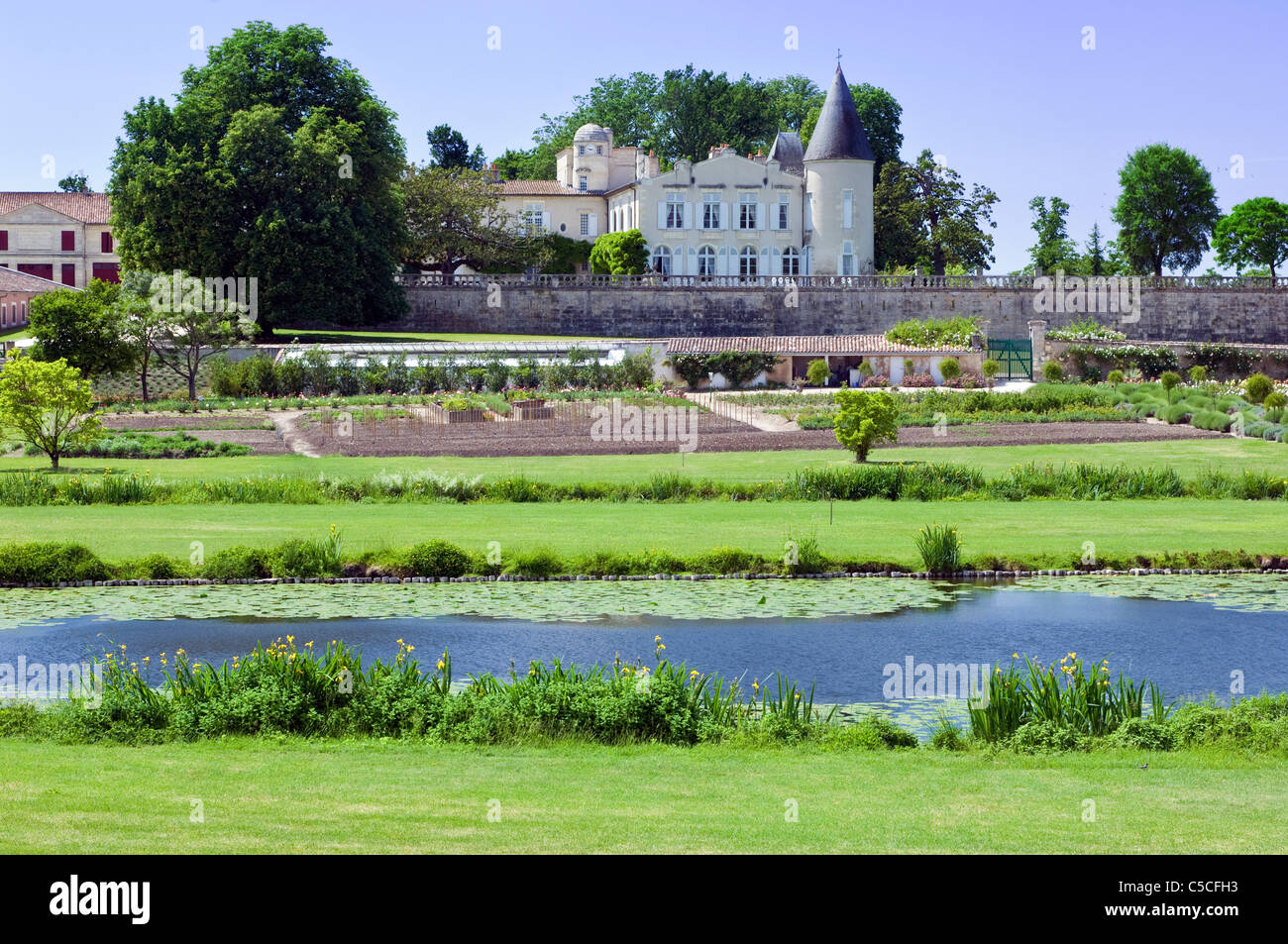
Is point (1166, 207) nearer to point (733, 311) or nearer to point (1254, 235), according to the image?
point (1254, 235)

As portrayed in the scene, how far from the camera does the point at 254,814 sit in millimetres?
8789

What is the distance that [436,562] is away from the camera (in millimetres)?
20938

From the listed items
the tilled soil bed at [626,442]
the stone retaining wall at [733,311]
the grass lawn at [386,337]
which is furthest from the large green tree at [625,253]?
the tilled soil bed at [626,442]

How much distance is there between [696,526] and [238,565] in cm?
762

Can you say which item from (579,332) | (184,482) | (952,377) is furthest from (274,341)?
(184,482)

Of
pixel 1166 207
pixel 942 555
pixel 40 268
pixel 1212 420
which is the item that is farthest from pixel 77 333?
pixel 1166 207

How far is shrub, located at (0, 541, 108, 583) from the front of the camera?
20250 mm

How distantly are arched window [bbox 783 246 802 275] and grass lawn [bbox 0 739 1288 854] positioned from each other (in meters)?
68.6

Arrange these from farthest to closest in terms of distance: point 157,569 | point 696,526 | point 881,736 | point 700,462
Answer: point 700,462 < point 696,526 < point 157,569 < point 881,736

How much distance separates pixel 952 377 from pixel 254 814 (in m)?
51.1
